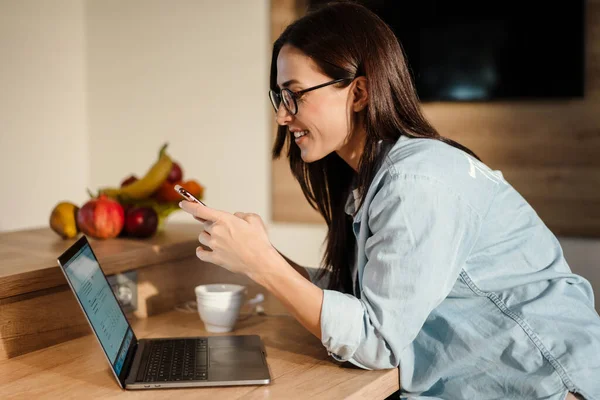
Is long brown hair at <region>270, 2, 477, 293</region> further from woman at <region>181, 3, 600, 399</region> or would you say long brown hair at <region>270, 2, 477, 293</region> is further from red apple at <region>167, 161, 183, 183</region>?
red apple at <region>167, 161, 183, 183</region>

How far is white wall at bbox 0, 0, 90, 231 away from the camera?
406cm

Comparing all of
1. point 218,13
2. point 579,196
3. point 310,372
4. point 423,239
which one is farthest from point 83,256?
point 218,13

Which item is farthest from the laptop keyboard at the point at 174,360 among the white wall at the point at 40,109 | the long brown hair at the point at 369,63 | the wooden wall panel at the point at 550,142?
the white wall at the point at 40,109

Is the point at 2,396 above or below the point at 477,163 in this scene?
below

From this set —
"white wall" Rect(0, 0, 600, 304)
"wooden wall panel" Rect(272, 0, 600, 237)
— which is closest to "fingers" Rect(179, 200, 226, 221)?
"wooden wall panel" Rect(272, 0, 600, 237)

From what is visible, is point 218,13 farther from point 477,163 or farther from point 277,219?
point 477,163

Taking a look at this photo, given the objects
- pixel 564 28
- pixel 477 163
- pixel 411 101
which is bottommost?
pixel 477 163

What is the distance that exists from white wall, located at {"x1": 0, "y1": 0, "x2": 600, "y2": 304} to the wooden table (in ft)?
8.27

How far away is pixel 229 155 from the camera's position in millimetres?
4145

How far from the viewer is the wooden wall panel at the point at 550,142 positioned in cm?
331

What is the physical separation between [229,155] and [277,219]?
1.53ft

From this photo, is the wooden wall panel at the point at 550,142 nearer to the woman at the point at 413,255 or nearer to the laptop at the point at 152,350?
the woman at the point at 413,255

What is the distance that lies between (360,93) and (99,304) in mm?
599

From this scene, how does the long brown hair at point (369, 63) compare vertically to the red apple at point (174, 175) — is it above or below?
above
